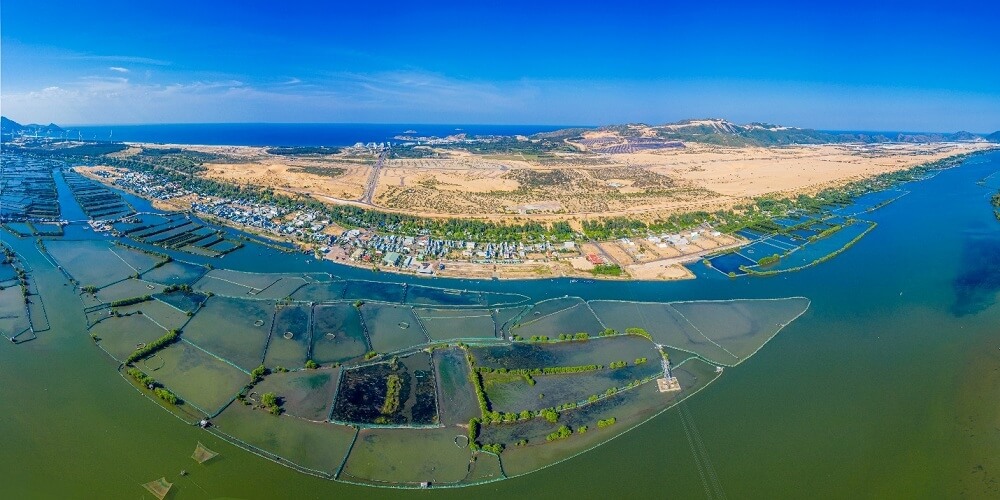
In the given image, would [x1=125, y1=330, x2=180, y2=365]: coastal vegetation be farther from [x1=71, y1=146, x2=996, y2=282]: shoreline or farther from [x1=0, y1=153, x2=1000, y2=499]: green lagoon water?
[x1=71, y1=146, x2=996, y2=282]: shoreline

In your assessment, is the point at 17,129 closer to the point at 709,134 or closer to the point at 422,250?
the point at 422,250

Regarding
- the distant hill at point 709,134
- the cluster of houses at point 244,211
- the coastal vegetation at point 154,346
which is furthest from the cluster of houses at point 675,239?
the distant hill at point 709,134

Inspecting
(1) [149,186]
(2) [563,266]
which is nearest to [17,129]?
(1) [149,186]

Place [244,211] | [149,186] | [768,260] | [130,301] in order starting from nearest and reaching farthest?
[130,301], [768,260], [244,211], [149,186]

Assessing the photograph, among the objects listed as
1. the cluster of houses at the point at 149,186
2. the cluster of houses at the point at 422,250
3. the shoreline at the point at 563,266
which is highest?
the cluster of houses at the point at 149,186

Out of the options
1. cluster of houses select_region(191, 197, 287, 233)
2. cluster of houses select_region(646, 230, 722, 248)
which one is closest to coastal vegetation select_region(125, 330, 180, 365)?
cluster of houses select_region(191, 197, 287, 233)

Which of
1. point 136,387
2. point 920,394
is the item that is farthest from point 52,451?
point 920,394

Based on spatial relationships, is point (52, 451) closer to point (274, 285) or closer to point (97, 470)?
point (97, 470)

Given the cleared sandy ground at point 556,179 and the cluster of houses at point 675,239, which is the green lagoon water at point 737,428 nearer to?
the cluster of houses at point 675,239
